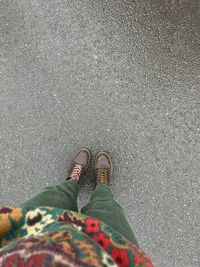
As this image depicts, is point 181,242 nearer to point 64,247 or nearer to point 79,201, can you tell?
point 79,201

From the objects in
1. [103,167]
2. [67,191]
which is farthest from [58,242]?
[103,167]

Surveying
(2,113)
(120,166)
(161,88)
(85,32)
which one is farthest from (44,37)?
(120,166)

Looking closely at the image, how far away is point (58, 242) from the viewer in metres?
0.59

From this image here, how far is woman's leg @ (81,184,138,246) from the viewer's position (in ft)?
3.39

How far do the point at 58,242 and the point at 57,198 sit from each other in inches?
23.2

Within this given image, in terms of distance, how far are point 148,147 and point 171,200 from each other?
0.95 feet

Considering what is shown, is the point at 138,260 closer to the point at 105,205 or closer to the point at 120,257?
the point at 120,257

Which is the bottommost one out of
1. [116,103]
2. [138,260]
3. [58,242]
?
[138,260]

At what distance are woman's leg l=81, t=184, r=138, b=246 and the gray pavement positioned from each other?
34 centimetres

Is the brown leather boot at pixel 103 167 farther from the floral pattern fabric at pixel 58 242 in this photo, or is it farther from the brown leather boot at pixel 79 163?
the floral pattern fabric at pixel 58 242

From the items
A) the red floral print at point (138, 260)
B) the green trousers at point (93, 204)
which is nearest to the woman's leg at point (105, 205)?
the green trousers at point (93, 204)

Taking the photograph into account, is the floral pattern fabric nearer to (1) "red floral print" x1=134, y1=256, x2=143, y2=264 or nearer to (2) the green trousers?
(1) "red floral print" x1=134, y1=256, x2=143, y2=264

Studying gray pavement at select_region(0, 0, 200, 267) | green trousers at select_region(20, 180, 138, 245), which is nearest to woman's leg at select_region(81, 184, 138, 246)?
green trousers at select_region(20, 180, 138, 245)

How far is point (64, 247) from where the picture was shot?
0.57 meters
